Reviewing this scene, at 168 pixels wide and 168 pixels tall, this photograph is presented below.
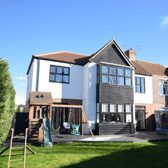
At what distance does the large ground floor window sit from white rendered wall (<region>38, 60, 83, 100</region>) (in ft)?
8.31

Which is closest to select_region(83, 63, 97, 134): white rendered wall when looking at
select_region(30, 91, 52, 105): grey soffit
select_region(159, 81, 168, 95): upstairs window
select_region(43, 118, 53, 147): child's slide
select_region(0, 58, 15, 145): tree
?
select_region(30, 91, 52, 105): grey soffit

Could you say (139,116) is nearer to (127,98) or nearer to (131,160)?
(127,98)

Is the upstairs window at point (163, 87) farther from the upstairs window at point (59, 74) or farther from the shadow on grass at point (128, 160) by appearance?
the shadow on grass at point (128, 160)

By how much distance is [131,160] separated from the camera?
262 inches

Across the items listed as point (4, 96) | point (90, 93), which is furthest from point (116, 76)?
point (4, 96)

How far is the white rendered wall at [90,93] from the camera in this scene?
14.6 meters

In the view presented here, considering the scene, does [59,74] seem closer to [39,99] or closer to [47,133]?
[39,99]

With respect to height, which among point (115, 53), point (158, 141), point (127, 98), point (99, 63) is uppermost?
point (115, 53)

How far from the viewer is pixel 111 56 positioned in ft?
52.5

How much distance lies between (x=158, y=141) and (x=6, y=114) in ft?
32.7

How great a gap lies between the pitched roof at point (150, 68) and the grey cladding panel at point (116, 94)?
4474mm

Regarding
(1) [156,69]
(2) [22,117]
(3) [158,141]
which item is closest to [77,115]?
A: (2) [22,117]

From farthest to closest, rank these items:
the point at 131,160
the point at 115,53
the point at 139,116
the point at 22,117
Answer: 1. the point at 139,116
2. the point at 115,53
3. the point at 22,117
4. the point at 131,160

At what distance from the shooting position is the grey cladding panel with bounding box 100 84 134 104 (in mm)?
→ 14645
